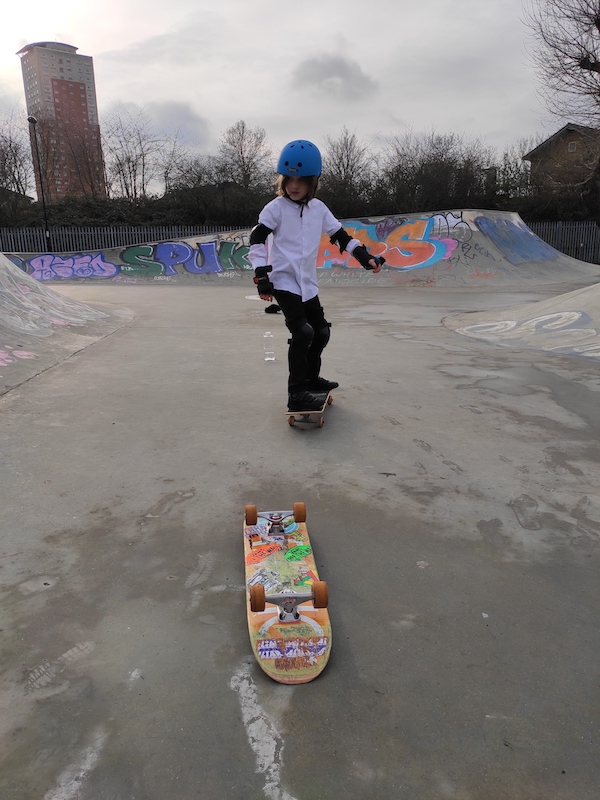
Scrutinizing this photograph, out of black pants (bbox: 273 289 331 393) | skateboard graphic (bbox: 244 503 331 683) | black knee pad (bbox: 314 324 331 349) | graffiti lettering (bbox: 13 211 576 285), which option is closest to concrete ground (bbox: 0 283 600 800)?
skateboard graphic (bbox: 244 503 331 683)

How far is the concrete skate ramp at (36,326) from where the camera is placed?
5.70 m

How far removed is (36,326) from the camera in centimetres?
713

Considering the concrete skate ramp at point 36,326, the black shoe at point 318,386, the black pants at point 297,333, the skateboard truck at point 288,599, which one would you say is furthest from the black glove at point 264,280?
the concrete skate ramp at point 36,326

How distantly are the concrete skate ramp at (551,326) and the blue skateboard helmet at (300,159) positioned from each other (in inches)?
179

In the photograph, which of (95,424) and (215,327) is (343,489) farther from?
(215,327)

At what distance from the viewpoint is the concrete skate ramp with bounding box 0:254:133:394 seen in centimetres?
570

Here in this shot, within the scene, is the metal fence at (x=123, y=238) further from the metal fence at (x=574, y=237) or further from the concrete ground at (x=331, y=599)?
the concrete ground at (x=331, y=599)

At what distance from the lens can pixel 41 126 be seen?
114 ft

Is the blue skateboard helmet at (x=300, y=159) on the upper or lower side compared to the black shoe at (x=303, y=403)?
upper

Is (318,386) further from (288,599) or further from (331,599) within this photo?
(288,599)

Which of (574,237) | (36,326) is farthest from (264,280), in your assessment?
(574,237)

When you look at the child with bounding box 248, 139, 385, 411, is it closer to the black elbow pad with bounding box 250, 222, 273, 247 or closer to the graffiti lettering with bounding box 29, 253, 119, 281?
the black elbow pad with bounding box 250, 222, 273, 247

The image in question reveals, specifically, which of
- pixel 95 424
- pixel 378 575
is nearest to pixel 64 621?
pixel 378 575

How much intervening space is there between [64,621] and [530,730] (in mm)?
1613
